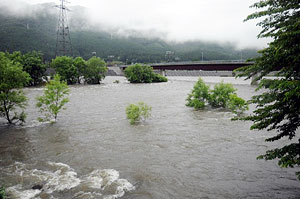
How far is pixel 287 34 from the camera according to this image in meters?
7.55

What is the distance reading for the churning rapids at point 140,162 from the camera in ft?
41.9

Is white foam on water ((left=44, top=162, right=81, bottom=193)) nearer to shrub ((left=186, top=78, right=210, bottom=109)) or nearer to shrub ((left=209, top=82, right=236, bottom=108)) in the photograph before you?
shrub ((left=186, top=78, right=210, bottom=109))

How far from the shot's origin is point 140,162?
1669 cm

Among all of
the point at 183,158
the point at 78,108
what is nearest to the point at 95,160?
the point at 183,158

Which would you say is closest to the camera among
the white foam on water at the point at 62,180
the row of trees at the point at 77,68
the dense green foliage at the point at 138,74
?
the white foam on water at the point at 62,180

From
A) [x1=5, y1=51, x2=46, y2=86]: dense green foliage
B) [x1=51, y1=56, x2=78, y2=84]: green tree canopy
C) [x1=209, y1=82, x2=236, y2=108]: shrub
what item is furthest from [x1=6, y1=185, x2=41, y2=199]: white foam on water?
[x1=51, y1=56, x2=78, y2=84]: green tree canopy

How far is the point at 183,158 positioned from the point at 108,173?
566 centimetres

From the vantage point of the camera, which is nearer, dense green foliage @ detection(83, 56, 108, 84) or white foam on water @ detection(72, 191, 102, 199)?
white foam on water @ detection(72, 191, 102, 199)

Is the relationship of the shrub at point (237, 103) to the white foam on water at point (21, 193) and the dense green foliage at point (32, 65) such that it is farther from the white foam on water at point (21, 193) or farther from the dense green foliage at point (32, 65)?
the dense green foliage at point (32, 65)

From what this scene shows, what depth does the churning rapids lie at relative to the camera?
12.8 m

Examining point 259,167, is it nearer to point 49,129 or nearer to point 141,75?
point 49,129

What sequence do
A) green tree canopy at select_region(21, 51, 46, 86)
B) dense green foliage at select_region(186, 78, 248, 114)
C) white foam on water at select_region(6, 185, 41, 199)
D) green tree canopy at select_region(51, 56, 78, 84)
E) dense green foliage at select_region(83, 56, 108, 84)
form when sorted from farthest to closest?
dense green foliage at select_region(83, 56, 108, 84) < green tree canopy at select_region(51, 56, 78, 84) < green tree canopy at select_region(21, 51, 46, 86) < dense green foliage at select_region(186, 78, 248, 114) < white foam on water at select_region(6, 185, 41, 199)

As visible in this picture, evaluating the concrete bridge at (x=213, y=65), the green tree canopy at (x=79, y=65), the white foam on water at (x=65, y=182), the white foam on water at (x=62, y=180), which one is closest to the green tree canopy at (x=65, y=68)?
the green tree canopy at (x=79, y=65)

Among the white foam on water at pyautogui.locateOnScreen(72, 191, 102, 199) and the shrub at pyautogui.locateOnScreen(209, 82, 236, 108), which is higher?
the shrub at pyautogui.locateOnScreen(209, 82, 236, 108)
